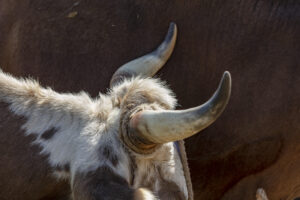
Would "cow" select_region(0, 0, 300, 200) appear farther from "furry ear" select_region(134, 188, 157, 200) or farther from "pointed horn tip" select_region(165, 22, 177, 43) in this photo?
"furry ear" select_region(134, 188, 157, 200)

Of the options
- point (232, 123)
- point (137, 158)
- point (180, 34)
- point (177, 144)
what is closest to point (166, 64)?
point (180, 34)

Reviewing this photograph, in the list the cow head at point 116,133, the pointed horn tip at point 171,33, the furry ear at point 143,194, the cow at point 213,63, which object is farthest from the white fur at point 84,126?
the cow at point 213,63

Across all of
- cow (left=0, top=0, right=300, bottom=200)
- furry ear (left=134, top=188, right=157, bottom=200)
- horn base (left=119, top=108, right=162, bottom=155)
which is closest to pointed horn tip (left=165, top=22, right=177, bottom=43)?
cow (left=0, top=0, right=300, bottom=200)

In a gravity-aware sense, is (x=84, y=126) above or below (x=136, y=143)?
above

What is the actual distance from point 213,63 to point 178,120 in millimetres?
1977

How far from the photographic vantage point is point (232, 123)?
4484mm

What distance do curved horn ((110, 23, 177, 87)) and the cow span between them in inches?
8.2

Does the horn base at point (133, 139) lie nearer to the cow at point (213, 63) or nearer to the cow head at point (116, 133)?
the cow head at point (116, 133)

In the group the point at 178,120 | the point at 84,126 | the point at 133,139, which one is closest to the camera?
the point at 178,120

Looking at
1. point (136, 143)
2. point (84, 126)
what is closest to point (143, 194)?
point (136, 143)

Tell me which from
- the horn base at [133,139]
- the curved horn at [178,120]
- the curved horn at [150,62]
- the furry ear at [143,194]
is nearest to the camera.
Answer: the curved horn at [178,120]

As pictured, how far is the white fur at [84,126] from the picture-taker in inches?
114

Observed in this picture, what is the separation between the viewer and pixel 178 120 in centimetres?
266

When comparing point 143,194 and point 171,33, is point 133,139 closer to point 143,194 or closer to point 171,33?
point 143,194
